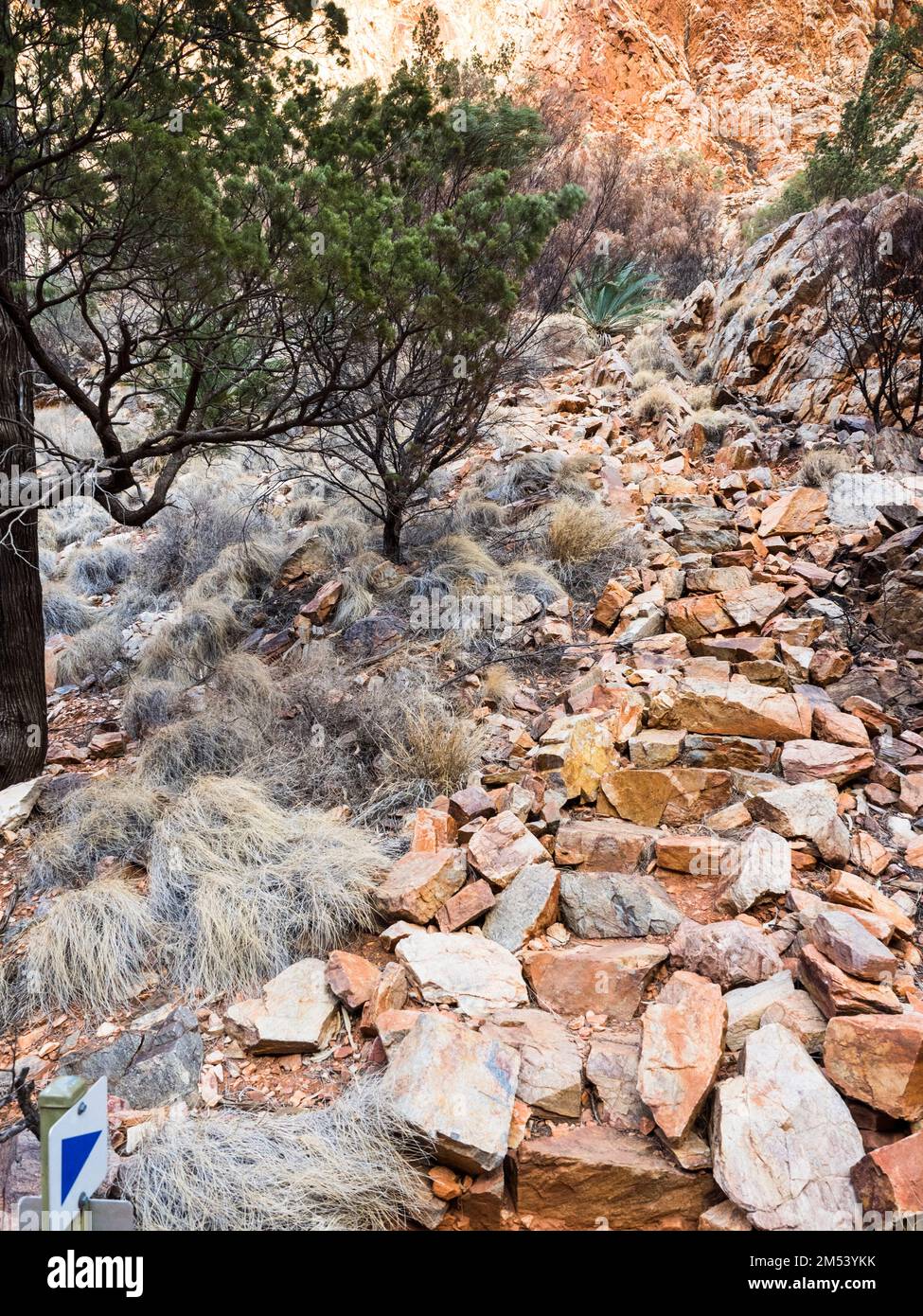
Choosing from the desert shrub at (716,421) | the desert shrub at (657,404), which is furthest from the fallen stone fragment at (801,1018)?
the desert shrub at (657,404)

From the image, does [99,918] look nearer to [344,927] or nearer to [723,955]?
[344,927]

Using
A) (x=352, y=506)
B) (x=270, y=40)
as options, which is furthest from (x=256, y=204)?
(x=352, y=506)

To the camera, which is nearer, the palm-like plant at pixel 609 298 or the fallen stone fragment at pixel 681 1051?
the fallen stone fragment at pixel 681 1051

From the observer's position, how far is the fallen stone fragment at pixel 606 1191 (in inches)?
82.0

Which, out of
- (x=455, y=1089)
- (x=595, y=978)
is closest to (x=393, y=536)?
(x=595, y=978)

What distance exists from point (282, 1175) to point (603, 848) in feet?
5.60

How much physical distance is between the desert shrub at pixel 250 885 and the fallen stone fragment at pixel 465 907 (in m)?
0.31

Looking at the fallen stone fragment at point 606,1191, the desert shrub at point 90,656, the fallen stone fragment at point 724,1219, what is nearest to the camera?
the fallen stone fragment at point 724,1219

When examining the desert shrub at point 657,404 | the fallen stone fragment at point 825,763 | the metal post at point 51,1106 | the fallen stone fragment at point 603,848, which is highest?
the desert shrub at point 657,404

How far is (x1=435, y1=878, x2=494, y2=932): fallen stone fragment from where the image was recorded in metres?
2.94

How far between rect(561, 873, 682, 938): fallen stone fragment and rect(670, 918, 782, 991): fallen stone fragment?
0.12 metres

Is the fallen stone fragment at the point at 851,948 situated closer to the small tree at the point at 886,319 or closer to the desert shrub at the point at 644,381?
the small tree at the point at 886,319

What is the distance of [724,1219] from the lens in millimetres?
1983

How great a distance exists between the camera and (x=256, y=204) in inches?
142
